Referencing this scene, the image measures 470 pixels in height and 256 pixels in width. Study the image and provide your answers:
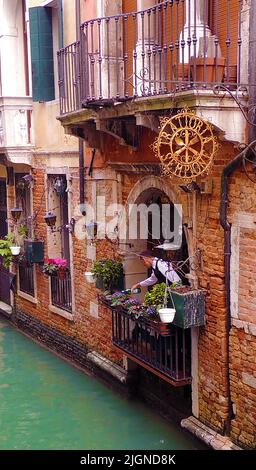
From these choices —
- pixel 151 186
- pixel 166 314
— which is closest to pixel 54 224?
pixel 151 186

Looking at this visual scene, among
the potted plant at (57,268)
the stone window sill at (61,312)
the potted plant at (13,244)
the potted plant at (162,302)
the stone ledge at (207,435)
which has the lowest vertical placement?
the stone ledge at (207,435)

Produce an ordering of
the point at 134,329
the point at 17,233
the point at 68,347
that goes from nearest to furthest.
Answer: the point at 134,329 < the point at 68,347 < the point at 17,233

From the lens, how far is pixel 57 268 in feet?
32.7

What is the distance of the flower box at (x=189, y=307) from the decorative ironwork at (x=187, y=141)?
132cm

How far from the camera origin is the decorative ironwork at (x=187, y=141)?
5.49 meters

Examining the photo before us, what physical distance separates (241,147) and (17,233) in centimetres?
679

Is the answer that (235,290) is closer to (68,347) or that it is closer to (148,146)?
(148,146)

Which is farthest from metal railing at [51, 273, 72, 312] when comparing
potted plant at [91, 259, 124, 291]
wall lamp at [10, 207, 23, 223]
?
potted plant at [91, 259, 124, 291]

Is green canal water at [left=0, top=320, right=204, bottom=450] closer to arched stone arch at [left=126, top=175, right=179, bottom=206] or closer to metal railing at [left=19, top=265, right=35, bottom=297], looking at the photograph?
metal railing at [left=19, top=265, right=35, bottom=297]

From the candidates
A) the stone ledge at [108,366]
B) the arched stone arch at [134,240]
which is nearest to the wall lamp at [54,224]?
the arched stone arch at [134,240]

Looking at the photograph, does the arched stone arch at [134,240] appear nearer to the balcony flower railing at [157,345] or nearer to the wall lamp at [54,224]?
the balcony flower railing at [157,345]

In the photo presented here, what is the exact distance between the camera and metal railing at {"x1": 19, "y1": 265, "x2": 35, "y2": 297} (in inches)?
462
